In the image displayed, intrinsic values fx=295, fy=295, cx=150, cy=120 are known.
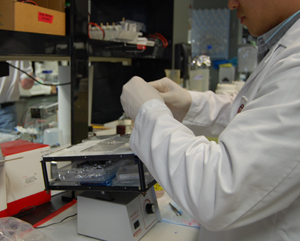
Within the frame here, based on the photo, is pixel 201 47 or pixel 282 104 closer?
pixel 282 104

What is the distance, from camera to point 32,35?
117 centimetres

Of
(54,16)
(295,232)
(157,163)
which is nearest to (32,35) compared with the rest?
(54,16)

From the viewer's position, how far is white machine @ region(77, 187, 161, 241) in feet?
3.22

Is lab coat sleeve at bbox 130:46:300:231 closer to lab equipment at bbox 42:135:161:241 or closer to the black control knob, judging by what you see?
lab equipment at bbox 42:135:161:241

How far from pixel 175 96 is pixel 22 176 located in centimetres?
67

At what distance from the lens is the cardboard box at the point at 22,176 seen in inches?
43.1

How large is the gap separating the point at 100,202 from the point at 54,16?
33.6 inches

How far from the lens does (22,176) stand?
1141 mm

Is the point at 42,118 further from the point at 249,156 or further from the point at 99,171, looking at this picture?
the point at 249,156

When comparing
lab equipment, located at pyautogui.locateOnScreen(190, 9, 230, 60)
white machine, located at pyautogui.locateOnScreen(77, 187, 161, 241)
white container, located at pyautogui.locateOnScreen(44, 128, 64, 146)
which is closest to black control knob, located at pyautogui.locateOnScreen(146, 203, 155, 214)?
white machine, located at pyautogui.locateOnScreen(77, 187, 161, 241)

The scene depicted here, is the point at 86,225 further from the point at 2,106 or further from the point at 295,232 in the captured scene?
the point at 2,106

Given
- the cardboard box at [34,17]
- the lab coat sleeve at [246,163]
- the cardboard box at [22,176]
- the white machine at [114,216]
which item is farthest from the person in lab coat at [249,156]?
the cardboard box at [34,17]

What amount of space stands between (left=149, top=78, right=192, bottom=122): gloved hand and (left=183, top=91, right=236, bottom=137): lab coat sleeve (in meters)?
0.03

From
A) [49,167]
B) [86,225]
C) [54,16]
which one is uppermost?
[54,16]
